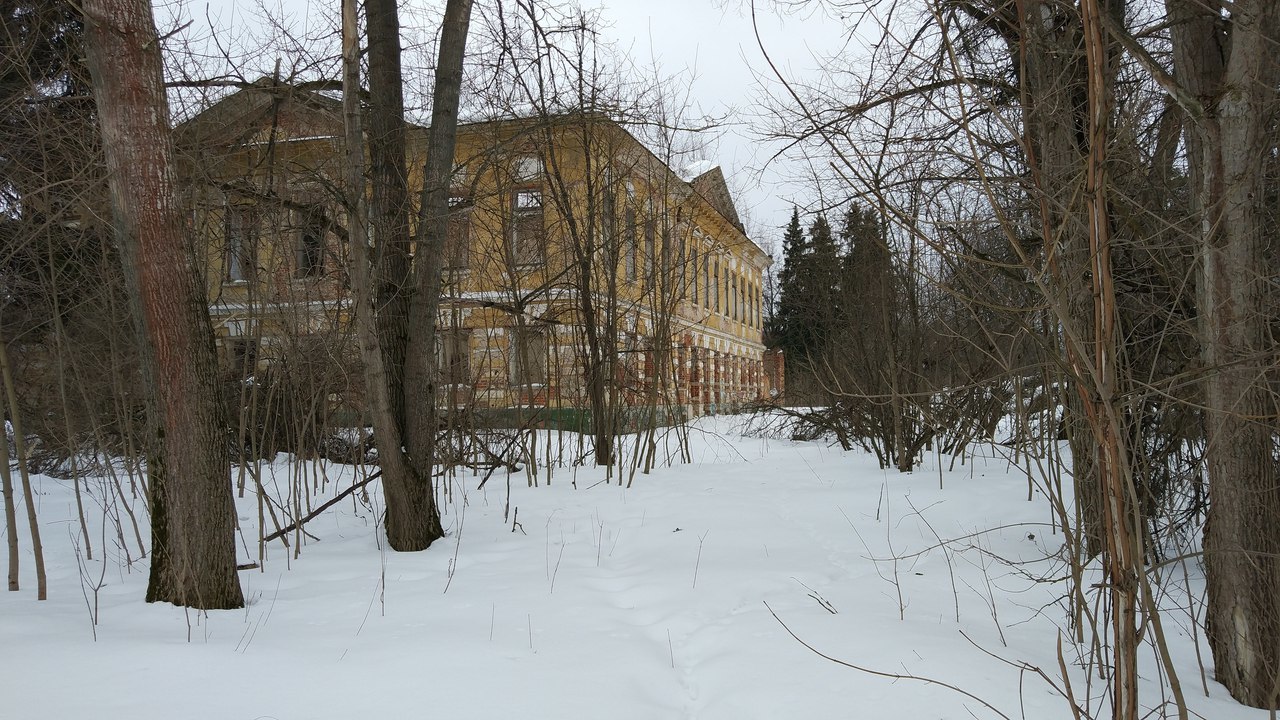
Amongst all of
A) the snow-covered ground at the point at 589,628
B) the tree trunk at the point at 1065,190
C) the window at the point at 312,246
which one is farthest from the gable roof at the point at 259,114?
the tree trunk at the point at 1065,190

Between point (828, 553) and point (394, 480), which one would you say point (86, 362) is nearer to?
point (394, 480)

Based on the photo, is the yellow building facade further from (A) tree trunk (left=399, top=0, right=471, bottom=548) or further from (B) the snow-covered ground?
(B) the snow-covered ground

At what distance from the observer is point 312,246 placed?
29.9 ft

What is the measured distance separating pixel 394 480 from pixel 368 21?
415cm

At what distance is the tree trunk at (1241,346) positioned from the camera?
3.96 m

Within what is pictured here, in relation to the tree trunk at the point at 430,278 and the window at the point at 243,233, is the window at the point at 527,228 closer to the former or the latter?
the tree trunk at the point at 430,278

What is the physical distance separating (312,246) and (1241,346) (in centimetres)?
849

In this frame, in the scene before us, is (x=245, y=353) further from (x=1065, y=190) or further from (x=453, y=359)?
(x=1065, y=190)

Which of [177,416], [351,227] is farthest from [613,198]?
[177,416]

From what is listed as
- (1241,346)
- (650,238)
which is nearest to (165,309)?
(1241,346)

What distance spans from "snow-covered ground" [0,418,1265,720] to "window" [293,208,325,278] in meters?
2.72

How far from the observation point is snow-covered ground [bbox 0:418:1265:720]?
3.59 metres

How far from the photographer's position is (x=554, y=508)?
907 cm

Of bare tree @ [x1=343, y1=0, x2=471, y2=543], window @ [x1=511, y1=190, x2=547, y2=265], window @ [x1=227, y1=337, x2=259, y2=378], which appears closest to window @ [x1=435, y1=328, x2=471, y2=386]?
window @ [x1=511, y1=190, x2=547, y2=265]
